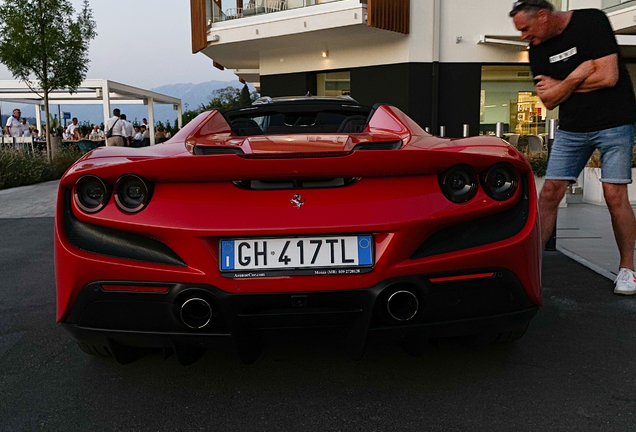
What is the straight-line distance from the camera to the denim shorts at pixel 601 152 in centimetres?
362

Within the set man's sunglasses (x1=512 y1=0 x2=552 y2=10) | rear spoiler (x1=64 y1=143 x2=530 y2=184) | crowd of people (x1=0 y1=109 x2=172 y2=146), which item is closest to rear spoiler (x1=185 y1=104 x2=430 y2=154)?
rear spoiler (x1=64 y1=143 x2=530 y2=184)

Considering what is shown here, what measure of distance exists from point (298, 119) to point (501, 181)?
234cm

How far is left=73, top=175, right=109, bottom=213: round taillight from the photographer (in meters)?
2.06

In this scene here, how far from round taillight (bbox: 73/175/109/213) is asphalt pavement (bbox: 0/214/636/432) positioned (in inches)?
30.0

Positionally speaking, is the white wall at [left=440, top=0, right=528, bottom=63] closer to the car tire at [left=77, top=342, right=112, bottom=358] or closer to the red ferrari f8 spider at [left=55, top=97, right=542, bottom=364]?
the red ferrari f8 spider at [left=55, top=97, right=542, bottom=364]

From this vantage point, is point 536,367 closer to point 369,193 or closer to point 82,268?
point 369,193

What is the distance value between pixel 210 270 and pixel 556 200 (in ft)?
9.06

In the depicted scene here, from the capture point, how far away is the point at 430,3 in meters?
15.9

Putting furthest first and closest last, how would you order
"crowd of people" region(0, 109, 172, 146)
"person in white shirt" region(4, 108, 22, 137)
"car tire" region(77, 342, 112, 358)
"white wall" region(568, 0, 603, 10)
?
"person in white shirt" region(4, 108, 22, 137) < "crowd of people" region(0, 109, 172, 146) < "white wall" region(568, 0, 603, 10) < "car tire" region(77, 342, 112, 358)

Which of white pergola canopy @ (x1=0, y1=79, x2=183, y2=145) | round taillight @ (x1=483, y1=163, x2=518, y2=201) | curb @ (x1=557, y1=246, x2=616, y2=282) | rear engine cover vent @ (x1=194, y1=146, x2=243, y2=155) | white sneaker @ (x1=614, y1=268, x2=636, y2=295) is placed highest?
white pergola canopy @ (x1=0, y1=79, x2=183, y2=145)

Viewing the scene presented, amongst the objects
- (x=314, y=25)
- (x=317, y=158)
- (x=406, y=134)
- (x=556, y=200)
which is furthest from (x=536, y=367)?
(x=314, y=25)

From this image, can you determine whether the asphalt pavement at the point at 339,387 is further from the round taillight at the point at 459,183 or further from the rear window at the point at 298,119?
the rear window at the point at 298,119

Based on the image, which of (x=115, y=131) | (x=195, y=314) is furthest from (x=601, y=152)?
(x=115, y=131)

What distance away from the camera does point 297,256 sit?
1.96 metres
